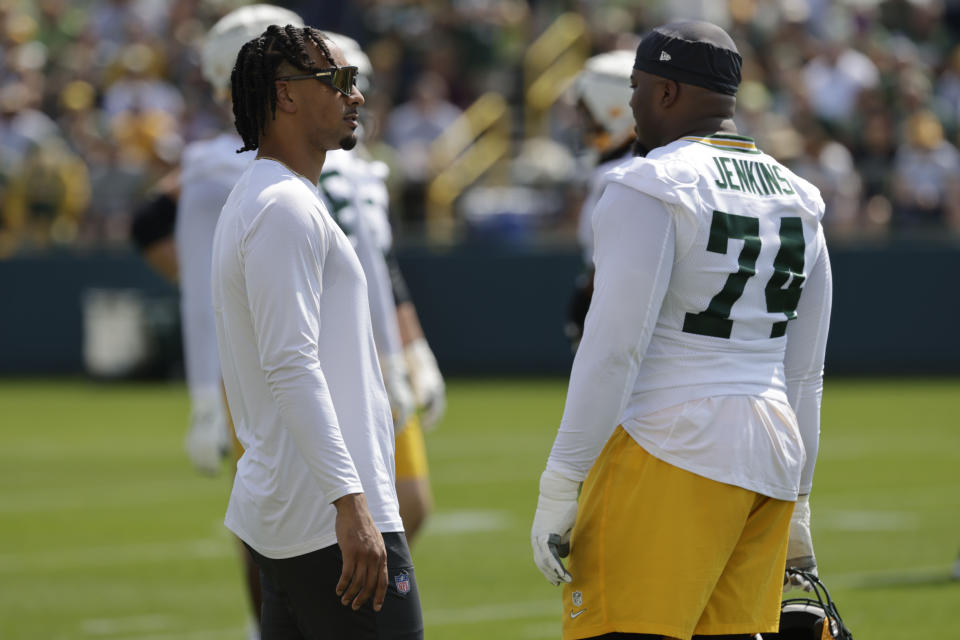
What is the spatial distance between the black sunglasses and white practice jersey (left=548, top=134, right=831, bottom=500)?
630 mm

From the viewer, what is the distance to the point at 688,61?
3.92 m

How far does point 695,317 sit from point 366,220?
6.47ft

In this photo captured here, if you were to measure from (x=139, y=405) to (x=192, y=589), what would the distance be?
9.28 metres

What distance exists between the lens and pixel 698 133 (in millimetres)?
3965

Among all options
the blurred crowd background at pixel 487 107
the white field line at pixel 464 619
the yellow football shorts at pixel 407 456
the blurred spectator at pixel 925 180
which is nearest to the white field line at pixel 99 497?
the white field line at pixel 464 619

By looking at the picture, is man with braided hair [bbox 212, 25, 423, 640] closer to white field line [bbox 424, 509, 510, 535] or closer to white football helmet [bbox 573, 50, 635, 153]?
white football helmet [bbox 573, 50, 635, 153]

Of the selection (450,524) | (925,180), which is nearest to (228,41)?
(450,524)

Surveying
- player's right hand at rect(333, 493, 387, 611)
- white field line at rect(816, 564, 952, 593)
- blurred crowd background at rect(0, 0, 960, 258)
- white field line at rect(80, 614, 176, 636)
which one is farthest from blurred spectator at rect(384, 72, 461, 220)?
player's right hand at rect(333, 493, 387, 611)

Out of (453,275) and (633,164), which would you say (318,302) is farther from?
(453,275)

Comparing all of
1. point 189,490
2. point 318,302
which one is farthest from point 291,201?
point 189,490

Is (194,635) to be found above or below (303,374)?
below

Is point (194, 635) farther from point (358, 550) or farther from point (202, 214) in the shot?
point (358, 550)

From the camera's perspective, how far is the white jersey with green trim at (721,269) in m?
3.78

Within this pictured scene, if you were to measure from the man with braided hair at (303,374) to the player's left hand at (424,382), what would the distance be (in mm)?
2454
